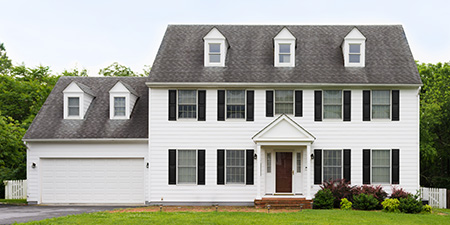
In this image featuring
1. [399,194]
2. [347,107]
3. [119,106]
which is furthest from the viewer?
[119,106]

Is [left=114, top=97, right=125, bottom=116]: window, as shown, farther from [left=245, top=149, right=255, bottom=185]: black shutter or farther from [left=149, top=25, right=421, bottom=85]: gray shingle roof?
[left=245, top=149, right=255, bottom=185]: black shutter

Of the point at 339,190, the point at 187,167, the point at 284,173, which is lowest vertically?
the point at 339,190

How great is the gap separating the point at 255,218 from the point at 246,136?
5.41 meters

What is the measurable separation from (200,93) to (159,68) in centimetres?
236

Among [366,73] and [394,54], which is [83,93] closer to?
[366,73]

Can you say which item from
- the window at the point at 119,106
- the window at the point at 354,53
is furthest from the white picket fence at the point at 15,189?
the window at the point at 354,53

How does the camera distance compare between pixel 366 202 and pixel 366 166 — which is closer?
pixel 366 202

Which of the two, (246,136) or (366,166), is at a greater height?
(246,136)

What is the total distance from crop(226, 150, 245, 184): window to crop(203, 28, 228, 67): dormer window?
4282 millimetres

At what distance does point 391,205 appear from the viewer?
1770 cm

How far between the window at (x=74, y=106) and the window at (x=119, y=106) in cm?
186

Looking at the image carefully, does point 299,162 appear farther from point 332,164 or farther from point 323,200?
point 323,200

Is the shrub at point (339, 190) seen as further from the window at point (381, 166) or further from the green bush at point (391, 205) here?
the green bush at point (391, 205)

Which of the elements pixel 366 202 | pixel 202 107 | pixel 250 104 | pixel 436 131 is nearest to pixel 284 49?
pixel 250 104
